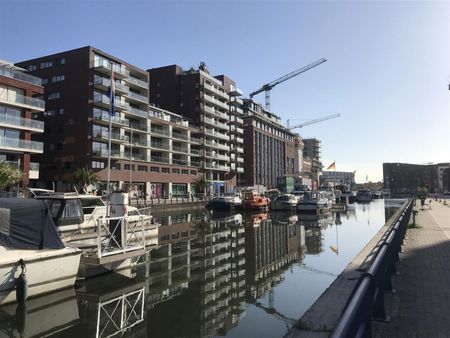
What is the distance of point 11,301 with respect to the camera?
37.6 feet

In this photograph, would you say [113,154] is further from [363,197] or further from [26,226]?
[363,197]

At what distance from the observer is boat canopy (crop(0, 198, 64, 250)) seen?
39.8 ft

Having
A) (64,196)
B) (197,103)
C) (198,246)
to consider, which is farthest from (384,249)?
(197,103)

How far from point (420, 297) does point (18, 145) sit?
52406 mm

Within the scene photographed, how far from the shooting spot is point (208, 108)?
330ft

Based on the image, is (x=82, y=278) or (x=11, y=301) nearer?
(x=11, y=301)

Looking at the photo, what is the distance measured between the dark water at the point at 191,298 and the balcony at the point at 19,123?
1481 inches

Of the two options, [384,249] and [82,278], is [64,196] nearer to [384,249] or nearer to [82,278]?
[82,278]

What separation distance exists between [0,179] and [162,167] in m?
43.3

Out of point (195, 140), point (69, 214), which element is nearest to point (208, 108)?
point (195, 140)

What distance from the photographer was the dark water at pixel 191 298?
33.5 feet

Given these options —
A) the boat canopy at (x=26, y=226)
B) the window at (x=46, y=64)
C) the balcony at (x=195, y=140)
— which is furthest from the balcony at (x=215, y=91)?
the boat canopy at (x=26, y=226)

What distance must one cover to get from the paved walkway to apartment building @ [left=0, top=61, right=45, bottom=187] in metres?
47.7

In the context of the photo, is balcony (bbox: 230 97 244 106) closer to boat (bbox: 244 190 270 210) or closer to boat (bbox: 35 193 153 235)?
boat (bbox: 244 190 270 210)
